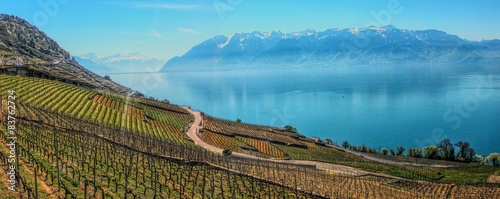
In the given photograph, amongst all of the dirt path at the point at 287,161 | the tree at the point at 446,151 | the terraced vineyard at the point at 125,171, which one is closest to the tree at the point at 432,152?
the tree at the point at 446,151

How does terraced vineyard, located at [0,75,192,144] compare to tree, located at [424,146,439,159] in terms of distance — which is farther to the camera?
tree, located at [424,146,439,159]

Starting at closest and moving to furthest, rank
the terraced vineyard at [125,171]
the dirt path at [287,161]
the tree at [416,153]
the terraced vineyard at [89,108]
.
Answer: the terraced vineyard at [125,171] < the terraced vineyard at [89,108] < the dirt path at [287,161] < the tree at [416,153]

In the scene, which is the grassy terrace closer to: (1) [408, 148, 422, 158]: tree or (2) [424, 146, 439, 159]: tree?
(2) [424, 146, 439, 159]: tree

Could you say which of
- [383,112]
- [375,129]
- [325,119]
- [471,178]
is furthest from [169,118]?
[383,112]

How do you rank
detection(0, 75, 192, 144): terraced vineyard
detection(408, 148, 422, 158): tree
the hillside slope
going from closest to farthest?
detection(0, 75, 192, 144): terraced vineyard → the hillside slope → detection(408, 148, 422, 158): tree

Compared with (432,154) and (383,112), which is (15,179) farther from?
(383,112)

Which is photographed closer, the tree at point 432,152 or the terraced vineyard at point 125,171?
the terraced vineyard at point 125,171

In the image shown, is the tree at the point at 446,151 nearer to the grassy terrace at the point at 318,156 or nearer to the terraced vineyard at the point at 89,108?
the grassy terrace at the point at 318,156

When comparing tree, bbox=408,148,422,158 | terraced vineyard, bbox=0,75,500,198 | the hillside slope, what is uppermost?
the hillside slope

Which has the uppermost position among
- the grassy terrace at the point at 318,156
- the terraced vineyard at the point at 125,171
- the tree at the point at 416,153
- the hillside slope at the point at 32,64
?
the hillside slope at the point at 32,64

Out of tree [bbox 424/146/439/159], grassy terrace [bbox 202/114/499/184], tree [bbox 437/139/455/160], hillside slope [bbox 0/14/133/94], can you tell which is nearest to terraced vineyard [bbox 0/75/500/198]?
grassy terrace [bbox 202/114/499/184]

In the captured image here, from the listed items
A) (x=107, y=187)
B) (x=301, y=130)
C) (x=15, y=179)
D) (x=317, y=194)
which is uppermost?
(x=15, y=179)
